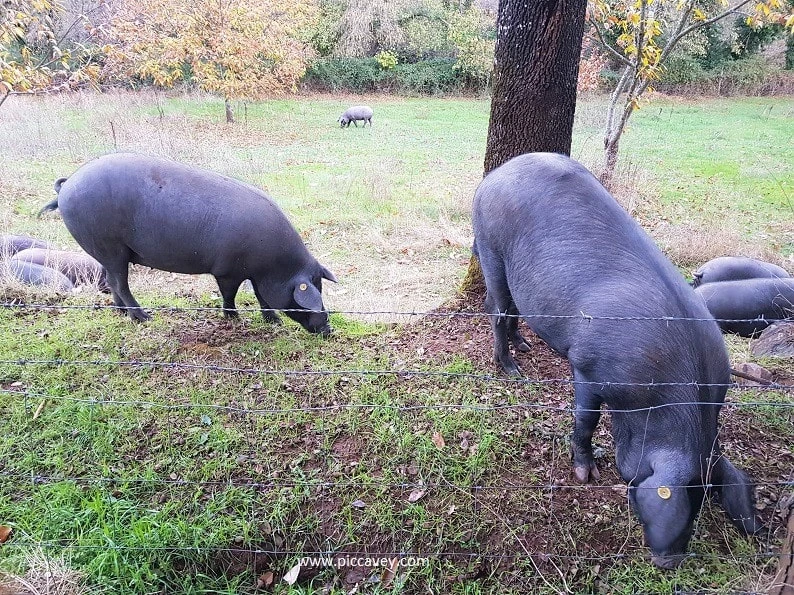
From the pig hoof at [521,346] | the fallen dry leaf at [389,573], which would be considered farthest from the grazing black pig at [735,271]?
the fallen dry leaf at [389,573]

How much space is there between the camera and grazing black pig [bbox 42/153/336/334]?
4.55 m

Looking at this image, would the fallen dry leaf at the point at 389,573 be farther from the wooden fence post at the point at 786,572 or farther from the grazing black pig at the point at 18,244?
the grazing black pig at the point at 18,244

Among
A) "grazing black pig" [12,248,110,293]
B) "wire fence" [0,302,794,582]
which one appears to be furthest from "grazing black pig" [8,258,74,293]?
"wire fence" [0,302,794,582]

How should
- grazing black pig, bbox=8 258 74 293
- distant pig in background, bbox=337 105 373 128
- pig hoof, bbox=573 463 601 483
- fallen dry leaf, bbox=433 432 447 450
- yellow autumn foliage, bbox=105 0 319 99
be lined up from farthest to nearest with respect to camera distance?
distant pig in background, bbox=337 105 373 128 → yellow autumn foliage, bbox=105 0 319 99 → grazing black pig, bbox=8 258 74 293 → fallen dry leaf, bbox=433 432 447 450 → pig hoof, bbox=573 463 601 483

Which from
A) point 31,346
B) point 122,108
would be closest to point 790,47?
point 122,108

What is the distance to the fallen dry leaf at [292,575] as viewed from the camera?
2.82 metres

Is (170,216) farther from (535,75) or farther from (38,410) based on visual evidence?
(535,75)

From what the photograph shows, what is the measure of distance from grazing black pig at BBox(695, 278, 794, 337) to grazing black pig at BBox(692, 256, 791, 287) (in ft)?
1.31

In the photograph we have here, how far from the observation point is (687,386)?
2750 mm

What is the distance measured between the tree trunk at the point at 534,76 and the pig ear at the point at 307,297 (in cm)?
191

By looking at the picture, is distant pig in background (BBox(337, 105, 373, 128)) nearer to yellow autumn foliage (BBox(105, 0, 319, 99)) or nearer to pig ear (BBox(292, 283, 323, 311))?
yellow autumn foliage (BBox(105, 0, 319, 99))

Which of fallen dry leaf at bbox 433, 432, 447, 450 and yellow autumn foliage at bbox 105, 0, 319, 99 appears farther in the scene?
yellow autumn foliage at bbox 105, 0, 319, 99

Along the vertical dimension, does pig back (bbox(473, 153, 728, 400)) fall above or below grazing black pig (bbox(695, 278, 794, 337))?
above

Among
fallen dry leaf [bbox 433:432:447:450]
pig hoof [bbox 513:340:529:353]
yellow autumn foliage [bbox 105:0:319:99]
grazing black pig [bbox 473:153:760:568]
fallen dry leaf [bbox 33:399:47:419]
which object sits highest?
yellow autumn foliage [bbox 105:0:319:99]
